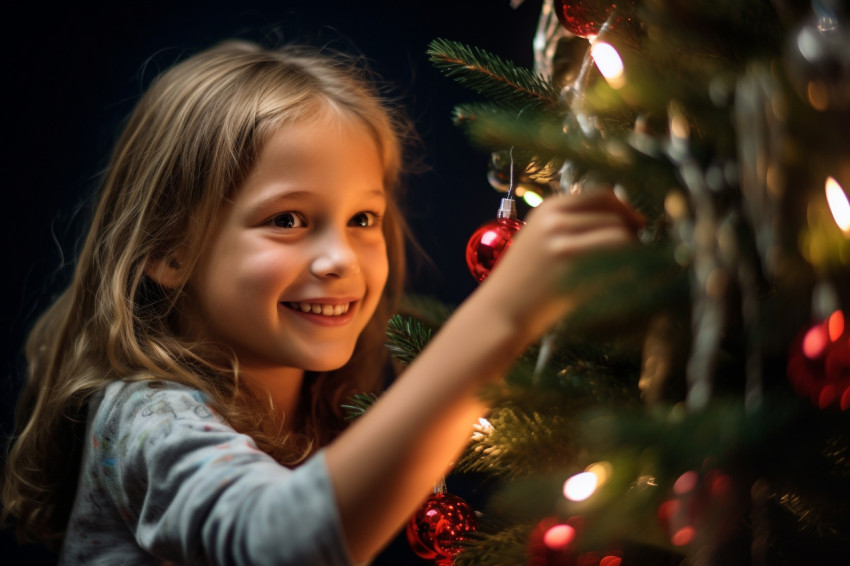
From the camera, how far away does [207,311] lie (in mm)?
820

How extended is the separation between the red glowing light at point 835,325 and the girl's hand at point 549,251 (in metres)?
0.11

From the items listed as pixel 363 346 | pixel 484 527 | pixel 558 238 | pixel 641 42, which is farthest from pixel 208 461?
pixel 363 346

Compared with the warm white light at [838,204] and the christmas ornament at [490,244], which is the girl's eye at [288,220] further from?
the warm white light at [838,204]

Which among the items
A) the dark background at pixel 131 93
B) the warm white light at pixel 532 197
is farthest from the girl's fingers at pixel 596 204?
the dark background at pixel 131 93

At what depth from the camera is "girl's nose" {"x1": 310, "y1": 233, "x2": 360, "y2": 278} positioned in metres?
0.78

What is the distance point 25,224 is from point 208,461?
797 millimetres

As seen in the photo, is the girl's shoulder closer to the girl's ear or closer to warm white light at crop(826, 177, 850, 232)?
the girl's ear

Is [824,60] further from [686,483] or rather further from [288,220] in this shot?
[288,220]

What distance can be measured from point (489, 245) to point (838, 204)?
14.8 inches

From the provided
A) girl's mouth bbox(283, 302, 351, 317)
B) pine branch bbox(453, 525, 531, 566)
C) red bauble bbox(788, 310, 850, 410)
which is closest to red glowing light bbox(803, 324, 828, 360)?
red bauble bbox(788, 310, 850, 410)

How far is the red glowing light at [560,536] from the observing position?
0.44 metres

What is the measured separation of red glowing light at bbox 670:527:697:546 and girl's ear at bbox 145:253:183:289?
0.62m

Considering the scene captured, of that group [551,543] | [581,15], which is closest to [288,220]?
[581,15]

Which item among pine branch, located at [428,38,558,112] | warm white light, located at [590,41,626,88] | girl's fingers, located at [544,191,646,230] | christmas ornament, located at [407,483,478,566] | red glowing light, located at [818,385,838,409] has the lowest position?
christmas ornament, located at [407,483,478,566]
